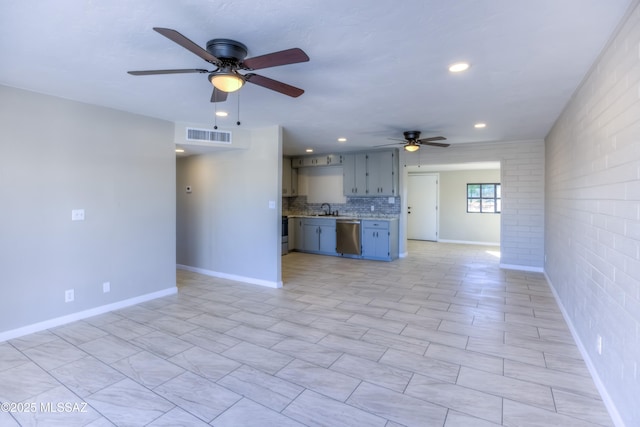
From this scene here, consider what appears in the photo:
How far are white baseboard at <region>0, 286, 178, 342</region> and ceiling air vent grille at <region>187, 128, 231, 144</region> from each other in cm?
218

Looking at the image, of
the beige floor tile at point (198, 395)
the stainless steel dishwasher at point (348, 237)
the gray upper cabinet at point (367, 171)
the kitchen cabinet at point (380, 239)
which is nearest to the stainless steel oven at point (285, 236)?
the stainless steel dishwasher at point (348, 237)

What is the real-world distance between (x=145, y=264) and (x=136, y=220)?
0.60m

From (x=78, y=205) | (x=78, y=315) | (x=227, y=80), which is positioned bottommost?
(x=78, y=315)

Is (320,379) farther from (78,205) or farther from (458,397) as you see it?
(78,205)

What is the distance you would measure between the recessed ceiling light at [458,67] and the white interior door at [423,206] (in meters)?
7.47

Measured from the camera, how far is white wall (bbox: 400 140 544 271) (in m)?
5.84

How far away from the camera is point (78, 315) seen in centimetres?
356

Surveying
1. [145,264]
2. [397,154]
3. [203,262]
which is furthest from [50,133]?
[397,154]

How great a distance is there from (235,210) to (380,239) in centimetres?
322

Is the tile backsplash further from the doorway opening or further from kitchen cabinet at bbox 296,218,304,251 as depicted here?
the doorway opening

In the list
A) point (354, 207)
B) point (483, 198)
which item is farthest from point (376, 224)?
point (483, 198)

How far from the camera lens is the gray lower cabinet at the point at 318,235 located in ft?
24.6

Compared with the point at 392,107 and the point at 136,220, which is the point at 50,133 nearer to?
the point at 136,220

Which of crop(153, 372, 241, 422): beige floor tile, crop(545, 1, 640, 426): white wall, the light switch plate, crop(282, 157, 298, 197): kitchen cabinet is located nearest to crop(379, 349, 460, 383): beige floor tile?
crop(545, 1, 640, 426): white wall
